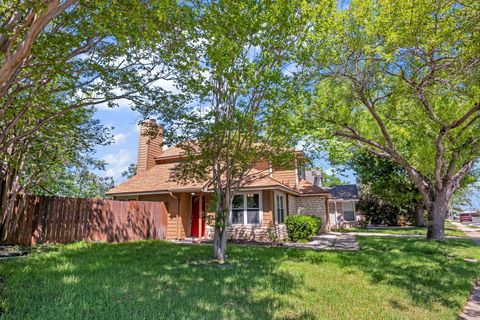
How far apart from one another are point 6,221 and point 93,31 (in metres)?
7.75

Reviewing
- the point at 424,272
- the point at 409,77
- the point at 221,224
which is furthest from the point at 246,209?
the point at 409,77

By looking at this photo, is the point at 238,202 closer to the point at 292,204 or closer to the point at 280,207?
the point at 280,207

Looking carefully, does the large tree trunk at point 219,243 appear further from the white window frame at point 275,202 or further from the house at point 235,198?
the white window frame at point 275,202

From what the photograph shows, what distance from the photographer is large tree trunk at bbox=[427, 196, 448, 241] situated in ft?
40.6

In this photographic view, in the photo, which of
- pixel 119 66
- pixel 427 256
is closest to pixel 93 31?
pixel 119 66

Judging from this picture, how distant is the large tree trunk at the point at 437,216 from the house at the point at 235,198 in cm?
562

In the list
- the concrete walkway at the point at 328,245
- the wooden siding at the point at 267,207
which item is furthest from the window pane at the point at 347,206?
the wooden siding at the point at 267,207

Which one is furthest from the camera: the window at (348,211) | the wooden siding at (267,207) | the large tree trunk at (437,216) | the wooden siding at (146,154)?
the window at (348,211)

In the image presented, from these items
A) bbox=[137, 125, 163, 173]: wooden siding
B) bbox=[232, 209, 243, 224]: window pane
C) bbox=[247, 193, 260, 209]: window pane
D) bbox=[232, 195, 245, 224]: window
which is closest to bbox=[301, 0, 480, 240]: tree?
bbox=[247, 193, 260, 209]: window pane

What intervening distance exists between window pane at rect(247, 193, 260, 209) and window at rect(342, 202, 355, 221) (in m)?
17.5

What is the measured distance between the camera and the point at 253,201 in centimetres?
1397

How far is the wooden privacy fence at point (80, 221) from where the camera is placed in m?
10.0

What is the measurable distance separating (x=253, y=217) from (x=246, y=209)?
51 centimetres

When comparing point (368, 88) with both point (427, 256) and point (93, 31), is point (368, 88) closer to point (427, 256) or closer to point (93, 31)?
point (427, 256)
